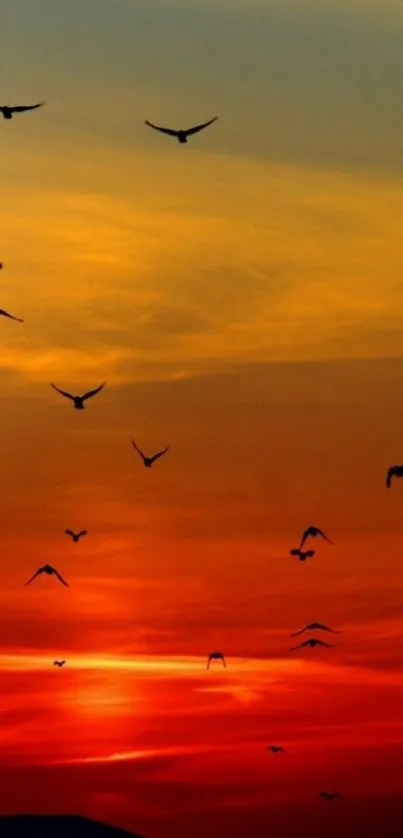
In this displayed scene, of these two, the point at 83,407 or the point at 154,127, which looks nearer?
the point at 154,127

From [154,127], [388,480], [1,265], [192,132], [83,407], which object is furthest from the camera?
[83,407]

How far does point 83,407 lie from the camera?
619 feet

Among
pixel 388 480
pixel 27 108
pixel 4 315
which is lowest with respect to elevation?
pixel 388 480

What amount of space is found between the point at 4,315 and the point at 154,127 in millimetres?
24880

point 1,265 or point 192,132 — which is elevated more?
point 192,132

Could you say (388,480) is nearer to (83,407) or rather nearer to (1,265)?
(83,407)

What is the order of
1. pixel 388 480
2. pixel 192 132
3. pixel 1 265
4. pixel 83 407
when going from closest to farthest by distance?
pixel 1 265 < pixel 192 132 < pixel 388 480 < pixel 83 407

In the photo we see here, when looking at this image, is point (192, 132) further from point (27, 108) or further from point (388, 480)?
point (388, 480)

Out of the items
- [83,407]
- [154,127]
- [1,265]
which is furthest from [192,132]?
A: [83,407]

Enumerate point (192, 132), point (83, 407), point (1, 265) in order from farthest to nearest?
point (83, 407)
point (192, 132)
point (1, 265)

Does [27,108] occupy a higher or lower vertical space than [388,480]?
higher

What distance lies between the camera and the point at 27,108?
149 m

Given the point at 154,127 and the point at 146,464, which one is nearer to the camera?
the point at 154,127

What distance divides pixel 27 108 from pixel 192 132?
13.6 m
